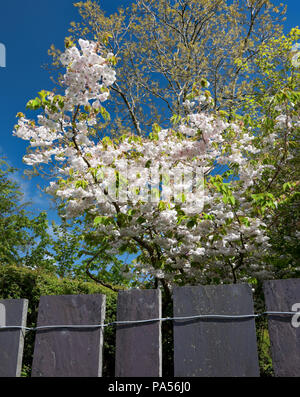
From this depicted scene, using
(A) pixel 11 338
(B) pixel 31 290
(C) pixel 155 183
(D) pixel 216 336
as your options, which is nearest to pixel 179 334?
(D) pixel 216 336

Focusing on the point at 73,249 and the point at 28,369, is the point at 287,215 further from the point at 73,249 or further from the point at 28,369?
the point at 73,249

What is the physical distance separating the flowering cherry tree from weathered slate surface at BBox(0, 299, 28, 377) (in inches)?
43.9

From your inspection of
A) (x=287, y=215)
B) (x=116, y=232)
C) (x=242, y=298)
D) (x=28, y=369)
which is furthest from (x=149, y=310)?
(x=287, y=215)

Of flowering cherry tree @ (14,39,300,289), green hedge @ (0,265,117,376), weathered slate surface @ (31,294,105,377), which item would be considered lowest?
weathered slate surface @ (31,294,105,377)

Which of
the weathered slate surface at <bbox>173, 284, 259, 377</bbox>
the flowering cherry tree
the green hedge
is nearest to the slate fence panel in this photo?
the weathered slate surface at <bbox>173, 284, 259, 377</bbox>

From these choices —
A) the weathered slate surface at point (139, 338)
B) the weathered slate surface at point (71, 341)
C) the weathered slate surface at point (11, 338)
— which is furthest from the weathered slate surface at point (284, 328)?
the weathered slate surface at point (11, 338)

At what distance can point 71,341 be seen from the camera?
215 cm

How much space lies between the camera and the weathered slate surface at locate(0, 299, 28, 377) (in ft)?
7.45

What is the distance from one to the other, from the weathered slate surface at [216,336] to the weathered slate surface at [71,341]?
50cm

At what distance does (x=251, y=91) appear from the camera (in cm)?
1141

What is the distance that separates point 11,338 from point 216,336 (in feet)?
4.47

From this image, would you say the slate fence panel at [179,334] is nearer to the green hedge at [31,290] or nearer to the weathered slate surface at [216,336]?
the weathered slate surface at [216,336]

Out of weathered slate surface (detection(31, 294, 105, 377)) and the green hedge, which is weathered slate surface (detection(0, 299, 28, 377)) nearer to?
weathered slate surface (detection(31, 294, 105, 377))

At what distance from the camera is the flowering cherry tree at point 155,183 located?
3.36 metres
